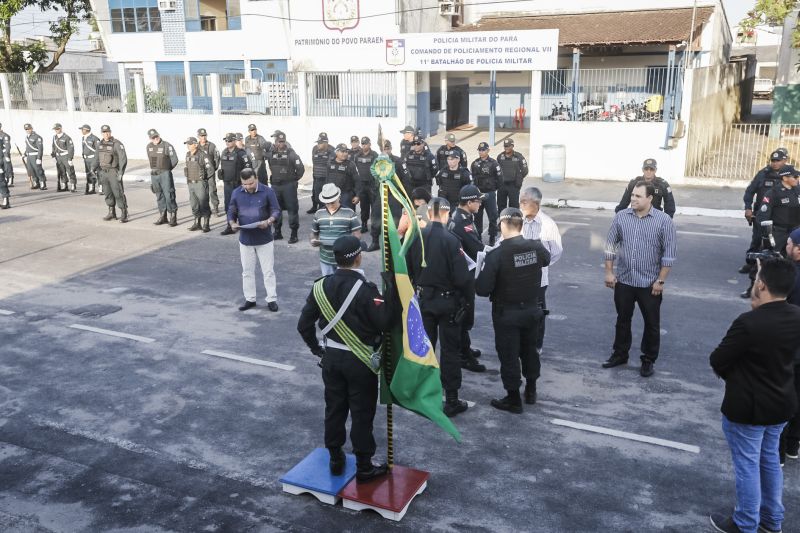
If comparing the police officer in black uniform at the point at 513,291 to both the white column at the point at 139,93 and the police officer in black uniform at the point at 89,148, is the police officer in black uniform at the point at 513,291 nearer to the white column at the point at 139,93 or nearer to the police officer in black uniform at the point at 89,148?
the police officer in black uniform at the point at 89,148

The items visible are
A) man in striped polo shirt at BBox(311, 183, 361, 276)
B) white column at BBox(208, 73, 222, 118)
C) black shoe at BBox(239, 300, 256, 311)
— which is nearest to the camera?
man in striped polo shirt at BBox(311, 183, 361, 276)

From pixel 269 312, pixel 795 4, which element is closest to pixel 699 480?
pixel 269 312

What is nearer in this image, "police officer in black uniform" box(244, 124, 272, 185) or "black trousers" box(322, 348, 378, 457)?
"black trousers" box(322, 348, 378, 457)

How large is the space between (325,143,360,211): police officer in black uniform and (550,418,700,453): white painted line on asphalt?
715 cm

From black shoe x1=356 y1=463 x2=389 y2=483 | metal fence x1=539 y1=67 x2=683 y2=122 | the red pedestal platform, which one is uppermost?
metal fence x1=539 y1=67 x2=683 y2=122

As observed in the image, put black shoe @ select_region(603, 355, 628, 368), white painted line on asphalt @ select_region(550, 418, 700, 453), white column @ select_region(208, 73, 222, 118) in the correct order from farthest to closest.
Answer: white column @ select_region(208, 73, 222, 118), black shoe @ select_region(603, 355, 628, 368), white painted line on asphalt @ select_region(550, 418, 700, 453)

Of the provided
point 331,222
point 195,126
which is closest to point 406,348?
point 331,222

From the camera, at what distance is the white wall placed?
22016 mm

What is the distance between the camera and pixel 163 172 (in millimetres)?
14031

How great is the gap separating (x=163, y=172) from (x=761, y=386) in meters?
12.2

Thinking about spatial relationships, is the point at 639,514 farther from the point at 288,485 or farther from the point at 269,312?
the point at 269,312

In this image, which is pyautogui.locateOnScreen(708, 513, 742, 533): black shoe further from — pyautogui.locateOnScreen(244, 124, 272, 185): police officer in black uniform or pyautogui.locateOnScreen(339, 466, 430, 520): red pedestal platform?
pyautogui.locateOnScreen(244, 124, 272, 185): police officer in black uniform

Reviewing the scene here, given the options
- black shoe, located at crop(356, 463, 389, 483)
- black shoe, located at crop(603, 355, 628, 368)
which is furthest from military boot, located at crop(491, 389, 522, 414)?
black shoe, located at crop(356, 463, 389, 483)

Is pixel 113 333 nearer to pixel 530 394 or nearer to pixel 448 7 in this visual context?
pixel 530 394
